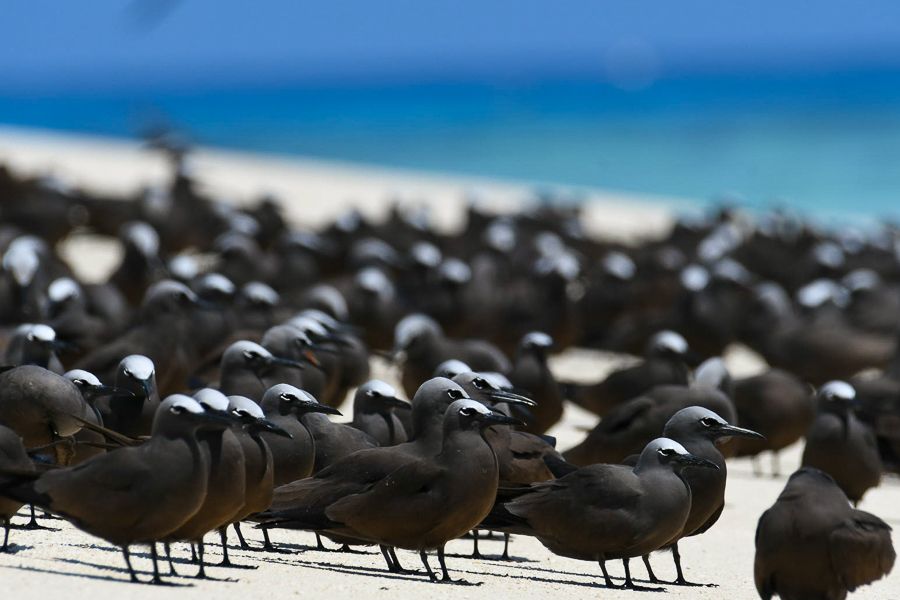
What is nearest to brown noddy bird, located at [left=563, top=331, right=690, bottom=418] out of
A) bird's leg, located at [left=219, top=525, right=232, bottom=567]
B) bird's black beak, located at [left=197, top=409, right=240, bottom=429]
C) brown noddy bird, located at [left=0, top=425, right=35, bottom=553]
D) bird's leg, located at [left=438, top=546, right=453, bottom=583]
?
bird's leg, located at [left=438, top=546, right=453, bottom=583]

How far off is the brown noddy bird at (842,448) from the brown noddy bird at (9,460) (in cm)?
559

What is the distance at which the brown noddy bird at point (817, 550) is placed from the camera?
8.20 m

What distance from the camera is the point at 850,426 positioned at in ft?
38.5

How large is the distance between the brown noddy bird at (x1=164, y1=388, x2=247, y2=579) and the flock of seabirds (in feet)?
0.04

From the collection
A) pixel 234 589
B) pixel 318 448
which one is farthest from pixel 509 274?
pixel 234 589

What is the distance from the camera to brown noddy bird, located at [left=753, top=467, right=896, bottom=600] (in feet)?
26.9

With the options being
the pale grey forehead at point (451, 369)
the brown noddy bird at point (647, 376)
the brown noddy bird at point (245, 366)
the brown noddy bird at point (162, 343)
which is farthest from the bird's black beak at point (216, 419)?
the brown noddy bird at point (647, 376)

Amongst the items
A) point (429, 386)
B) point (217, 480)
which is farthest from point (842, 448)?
point (217, 480)

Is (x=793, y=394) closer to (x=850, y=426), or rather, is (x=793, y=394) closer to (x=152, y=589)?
(x=850, y=426)

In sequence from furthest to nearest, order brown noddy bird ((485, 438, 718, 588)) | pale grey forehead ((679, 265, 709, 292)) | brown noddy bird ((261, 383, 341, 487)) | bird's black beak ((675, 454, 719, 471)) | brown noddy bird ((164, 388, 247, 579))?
pale grey forehead ((679, 265, 709, 292)) → brown noddy bird ((261, 383, 341, 487)) → bird's black beak ((675, 454, 719, 471)) → brown noddy bird ((485, 438, 718, 588)) → brown noddy bird ((164, 388, 247, 579))

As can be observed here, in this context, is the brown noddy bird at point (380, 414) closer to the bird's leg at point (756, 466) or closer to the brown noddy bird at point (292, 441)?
the brown noddy bird at point (292, 441)

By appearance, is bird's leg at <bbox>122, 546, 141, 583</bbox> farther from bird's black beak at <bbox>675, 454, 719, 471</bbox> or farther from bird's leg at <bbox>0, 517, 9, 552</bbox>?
bird's black beak at <bbox>675, 454, 719, 471</bbox>

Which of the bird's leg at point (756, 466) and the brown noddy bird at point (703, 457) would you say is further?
the bird's leg at point (756, 466)

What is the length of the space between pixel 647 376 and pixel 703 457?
4.54 meters
